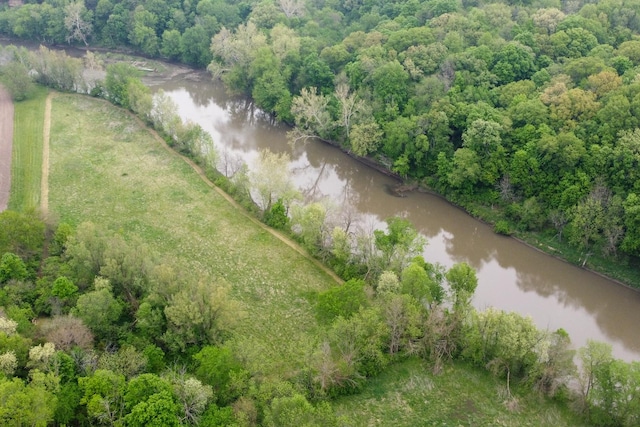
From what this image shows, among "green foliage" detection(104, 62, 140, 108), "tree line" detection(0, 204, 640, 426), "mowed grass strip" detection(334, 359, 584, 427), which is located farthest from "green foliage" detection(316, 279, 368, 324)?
"green foliage" detection(104, 62, 140, 108)

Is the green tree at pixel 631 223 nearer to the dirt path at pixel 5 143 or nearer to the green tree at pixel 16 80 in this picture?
the dirt path at pixel 5 143

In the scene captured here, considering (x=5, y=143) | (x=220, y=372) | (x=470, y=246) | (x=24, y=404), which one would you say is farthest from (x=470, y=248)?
(x=5, y=143)

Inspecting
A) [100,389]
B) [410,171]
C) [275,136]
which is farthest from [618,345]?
[275,136]

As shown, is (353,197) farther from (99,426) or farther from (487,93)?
(99,426)

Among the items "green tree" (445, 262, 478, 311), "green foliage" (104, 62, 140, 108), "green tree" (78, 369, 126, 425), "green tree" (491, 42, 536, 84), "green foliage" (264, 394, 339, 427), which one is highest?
"green tree" (491, 42, 536, 84)

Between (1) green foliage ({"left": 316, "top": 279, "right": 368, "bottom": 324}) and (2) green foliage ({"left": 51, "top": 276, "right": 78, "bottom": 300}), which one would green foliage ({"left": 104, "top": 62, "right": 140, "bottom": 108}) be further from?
(1) green foliage ({"left": 316, "top": 279, "right": 368, "bottom": 324})

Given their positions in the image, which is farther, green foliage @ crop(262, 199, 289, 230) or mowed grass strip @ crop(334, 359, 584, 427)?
green foliage @ crop(262, 199, 289, 230)

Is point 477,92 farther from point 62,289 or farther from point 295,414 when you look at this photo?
point 62,289
